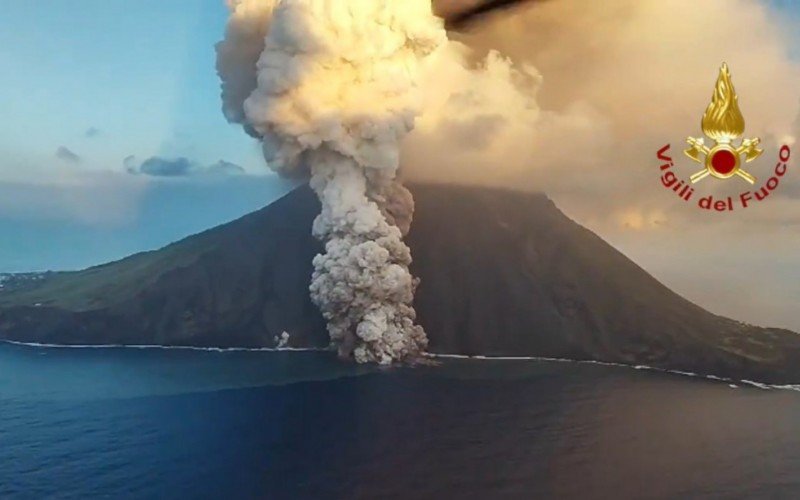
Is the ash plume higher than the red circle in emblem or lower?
higher

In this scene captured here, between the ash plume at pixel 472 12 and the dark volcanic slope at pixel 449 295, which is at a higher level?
the ash plume at pixel 472 12

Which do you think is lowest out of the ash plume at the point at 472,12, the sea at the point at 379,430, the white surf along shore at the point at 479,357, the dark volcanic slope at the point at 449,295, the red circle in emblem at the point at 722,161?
the sea at the point at 379,430

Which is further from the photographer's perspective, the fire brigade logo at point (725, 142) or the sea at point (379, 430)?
the fire brigade logo at point (725, 142)

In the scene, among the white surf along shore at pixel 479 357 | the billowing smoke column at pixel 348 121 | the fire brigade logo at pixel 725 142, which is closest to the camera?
the fire brigade logo at pixel 725 142

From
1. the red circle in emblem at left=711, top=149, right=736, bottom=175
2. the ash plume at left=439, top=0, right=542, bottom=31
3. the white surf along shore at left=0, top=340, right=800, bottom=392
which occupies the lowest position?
the white surf along shore at left=0, top=340, right=800, bottom=392

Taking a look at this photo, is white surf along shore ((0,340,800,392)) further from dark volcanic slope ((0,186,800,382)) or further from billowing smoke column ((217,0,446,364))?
billowing smoke column ((217,0,446,364))

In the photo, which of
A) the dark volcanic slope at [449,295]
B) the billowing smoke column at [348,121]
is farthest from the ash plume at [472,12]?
the dark volcanic slope at [449,295]

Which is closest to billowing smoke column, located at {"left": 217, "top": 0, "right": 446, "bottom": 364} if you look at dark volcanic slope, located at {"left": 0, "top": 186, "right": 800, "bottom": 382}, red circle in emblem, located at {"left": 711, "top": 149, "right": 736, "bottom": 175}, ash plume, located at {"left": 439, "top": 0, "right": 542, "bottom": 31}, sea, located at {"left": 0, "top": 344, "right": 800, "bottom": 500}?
ash plume, located at {"left": 439, "top": 0, "right": 542, "bottom": 31}
